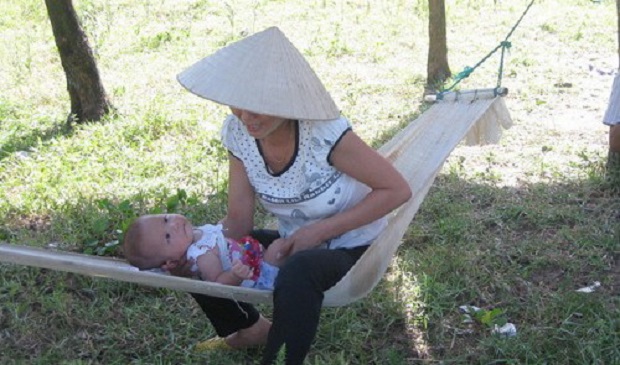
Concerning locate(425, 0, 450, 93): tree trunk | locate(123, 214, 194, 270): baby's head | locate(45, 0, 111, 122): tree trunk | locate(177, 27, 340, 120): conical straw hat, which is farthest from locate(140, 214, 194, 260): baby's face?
locate(425, 0, 450, 93): tree trunk

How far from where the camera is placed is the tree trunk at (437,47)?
224 inches

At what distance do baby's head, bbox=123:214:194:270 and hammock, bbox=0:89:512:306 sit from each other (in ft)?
0.16

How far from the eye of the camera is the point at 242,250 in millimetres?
2361

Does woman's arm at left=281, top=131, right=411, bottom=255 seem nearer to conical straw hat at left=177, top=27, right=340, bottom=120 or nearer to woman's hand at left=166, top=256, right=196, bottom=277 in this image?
conical straw hat at left=177, top=27, right=340, bottom=120

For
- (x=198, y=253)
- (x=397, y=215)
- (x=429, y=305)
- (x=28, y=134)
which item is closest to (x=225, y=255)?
(x=198, y=253)

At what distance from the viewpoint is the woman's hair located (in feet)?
7.48

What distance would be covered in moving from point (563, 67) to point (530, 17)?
1.59m

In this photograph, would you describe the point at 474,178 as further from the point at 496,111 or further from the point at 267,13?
the point at 267,13

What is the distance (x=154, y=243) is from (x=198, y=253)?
0.13m

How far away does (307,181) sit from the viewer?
230 cm

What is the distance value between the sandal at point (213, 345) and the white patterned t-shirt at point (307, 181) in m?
Answer: 0.43

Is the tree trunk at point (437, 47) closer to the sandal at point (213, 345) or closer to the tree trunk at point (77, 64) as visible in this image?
the tree trunk at point (77, 64)

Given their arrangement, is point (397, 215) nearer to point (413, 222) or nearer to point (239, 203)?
point (239, 203)

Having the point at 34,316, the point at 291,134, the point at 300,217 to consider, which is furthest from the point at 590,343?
the point at 34,316
